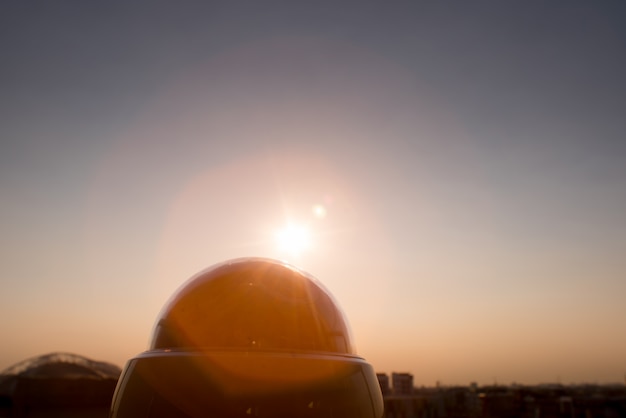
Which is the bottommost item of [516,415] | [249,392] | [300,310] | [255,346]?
[516,415]

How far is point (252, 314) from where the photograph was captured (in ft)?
11.1

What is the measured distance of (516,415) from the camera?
70688mm

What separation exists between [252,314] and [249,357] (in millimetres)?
379

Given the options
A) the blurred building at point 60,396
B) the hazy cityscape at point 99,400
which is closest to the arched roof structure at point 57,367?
the hazy cityscape at point 99,400

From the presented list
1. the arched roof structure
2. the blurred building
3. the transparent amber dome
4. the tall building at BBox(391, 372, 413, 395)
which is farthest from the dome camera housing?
the tall building at BBox(391, 372, 413, 395)

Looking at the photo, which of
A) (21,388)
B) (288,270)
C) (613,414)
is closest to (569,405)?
(613,414)

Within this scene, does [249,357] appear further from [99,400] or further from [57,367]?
[57,367]

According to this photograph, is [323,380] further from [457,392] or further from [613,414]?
[457,392]

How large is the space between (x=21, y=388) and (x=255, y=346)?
33.1m

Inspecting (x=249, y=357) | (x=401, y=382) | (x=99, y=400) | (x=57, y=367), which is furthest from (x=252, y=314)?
(x=401, y=382)

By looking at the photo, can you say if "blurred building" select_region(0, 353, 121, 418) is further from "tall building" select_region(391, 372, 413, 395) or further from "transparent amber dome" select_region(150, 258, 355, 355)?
"tall building" select_region(391, 372, 413, 395)

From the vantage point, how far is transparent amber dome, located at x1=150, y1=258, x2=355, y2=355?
330cm

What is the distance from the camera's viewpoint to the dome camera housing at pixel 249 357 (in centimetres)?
295

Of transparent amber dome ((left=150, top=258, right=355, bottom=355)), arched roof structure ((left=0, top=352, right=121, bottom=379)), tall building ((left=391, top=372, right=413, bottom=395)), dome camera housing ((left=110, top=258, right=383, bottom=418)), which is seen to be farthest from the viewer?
tall building ((left=391, top=372, right=413, bottom=395))
